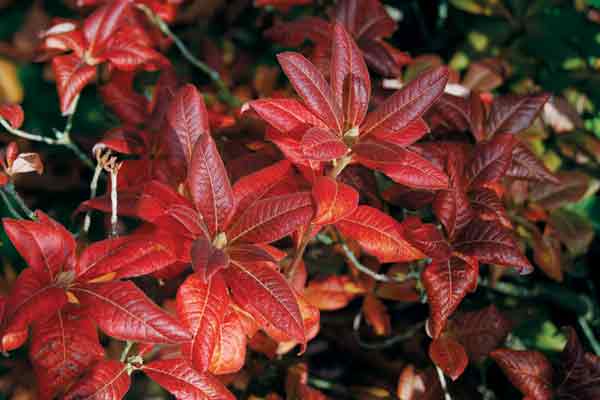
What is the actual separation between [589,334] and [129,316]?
1.07 meters

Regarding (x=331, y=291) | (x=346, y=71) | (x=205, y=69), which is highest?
(x=346, y=71)

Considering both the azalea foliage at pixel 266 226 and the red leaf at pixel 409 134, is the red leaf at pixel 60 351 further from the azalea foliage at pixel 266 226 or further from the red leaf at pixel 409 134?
the red leaf at pixel 409 134

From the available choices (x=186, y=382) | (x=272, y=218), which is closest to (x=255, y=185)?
(x=272, y=218)

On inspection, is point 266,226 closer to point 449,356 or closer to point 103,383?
point 103,383

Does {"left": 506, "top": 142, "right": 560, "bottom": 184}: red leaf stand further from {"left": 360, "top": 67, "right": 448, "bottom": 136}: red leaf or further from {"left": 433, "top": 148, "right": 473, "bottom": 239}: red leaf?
{"left": 360, "top": 67, "right": 448, "bottom": 136}: red leaf

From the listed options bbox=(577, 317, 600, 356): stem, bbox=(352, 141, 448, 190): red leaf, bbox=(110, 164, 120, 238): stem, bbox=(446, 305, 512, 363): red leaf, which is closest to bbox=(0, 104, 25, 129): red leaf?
bbox=(110, 164, 120, 238): stem

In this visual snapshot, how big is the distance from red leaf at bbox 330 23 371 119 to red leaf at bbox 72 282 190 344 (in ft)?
1.28

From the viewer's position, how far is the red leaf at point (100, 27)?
1.18 metres

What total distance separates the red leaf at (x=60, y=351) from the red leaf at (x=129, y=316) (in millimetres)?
32

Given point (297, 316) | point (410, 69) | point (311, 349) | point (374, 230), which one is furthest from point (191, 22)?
point (297, 316)

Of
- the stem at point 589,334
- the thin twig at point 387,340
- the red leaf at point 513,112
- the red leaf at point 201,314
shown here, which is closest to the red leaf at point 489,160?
the red leaf at point 513,112

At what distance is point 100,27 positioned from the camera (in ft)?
3.89

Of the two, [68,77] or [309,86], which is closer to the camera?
[309,86]

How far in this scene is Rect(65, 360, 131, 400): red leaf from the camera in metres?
0.78
